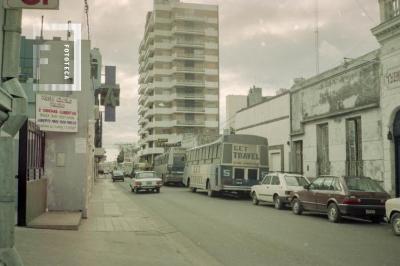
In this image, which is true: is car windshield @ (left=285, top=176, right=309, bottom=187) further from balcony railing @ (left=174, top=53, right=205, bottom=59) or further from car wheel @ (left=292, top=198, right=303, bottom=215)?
balcony railing @ (left=174, top=53, right=205, bottom=59)

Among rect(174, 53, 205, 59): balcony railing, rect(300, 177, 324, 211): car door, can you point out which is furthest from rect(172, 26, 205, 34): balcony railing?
rect(300, 177, 324, 211): car door

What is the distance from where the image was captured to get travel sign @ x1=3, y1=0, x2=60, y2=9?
648 centimetres

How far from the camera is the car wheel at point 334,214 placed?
16625 mm

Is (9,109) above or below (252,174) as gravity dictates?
above

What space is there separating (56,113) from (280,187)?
10.4 metres

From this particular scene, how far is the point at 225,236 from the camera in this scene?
13.2 meters

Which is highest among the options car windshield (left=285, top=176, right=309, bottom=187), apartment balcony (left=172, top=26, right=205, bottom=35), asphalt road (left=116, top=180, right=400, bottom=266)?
apartment balcony (left=172, top=26, right=205, bottom=35)

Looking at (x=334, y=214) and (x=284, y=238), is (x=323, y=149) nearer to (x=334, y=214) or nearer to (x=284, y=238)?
(x=334, y=214)

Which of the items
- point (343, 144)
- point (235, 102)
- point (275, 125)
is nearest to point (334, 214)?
point (343, 144)

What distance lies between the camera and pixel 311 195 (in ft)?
60.3

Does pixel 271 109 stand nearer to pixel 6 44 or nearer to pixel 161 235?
pixel 161 235

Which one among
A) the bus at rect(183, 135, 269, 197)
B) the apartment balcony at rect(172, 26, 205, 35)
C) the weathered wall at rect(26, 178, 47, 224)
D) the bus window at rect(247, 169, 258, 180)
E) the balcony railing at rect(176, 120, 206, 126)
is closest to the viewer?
the weathered wall at rect(26, 178, 47, 224)

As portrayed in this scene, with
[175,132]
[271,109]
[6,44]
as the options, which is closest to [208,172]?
[271,109]

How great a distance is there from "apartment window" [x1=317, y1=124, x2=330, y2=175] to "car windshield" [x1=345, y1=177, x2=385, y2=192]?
408 inches
